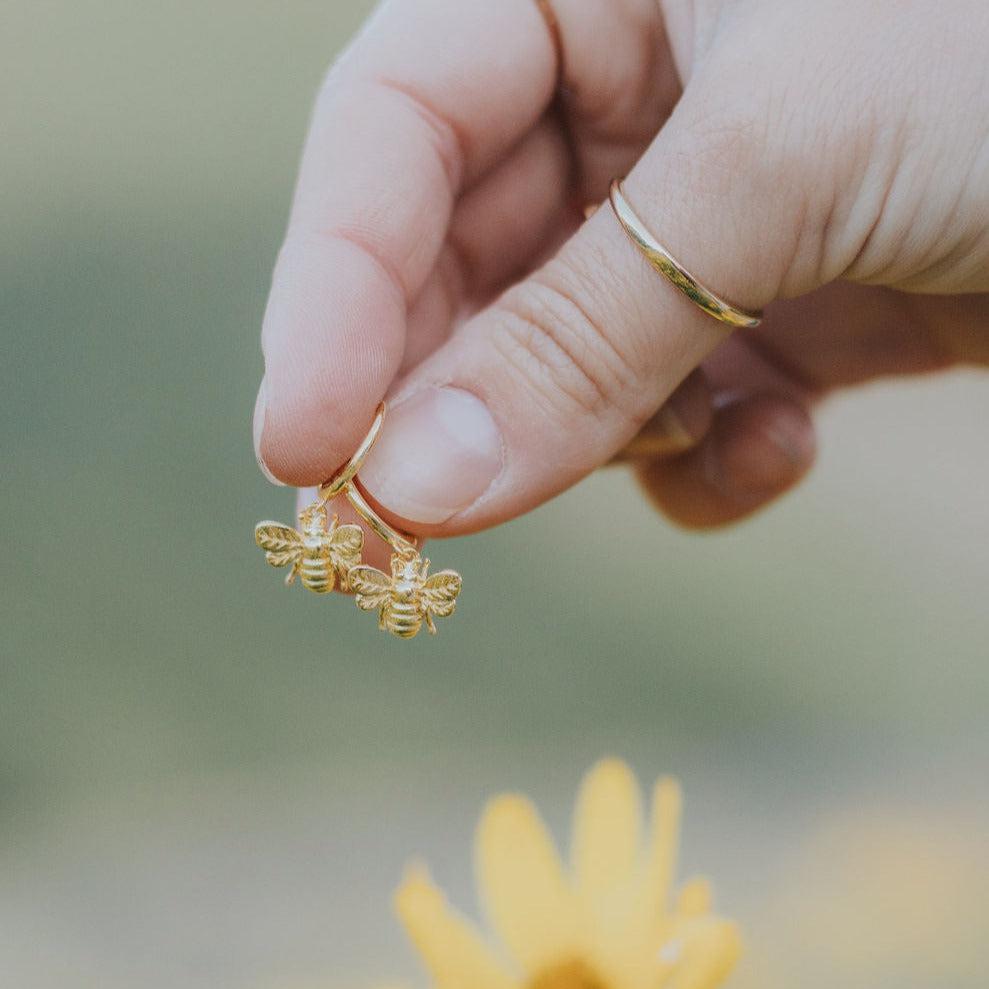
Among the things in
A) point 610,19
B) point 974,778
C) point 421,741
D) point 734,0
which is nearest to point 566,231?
point 610,19

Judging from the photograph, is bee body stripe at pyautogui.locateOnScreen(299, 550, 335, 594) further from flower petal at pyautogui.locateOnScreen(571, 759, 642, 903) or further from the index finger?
flower petal at pyautogui.locateOnScreen(571, 759, 642, 903)

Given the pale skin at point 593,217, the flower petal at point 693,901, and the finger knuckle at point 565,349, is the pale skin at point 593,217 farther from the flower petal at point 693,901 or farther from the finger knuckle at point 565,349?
the flower petal at point 693,901

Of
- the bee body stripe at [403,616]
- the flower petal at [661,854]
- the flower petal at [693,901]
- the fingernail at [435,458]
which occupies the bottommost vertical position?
the flower petal at [693,901]

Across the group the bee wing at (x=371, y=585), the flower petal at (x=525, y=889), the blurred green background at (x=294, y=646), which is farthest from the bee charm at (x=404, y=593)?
the blurred green background at (x=294, y=646)

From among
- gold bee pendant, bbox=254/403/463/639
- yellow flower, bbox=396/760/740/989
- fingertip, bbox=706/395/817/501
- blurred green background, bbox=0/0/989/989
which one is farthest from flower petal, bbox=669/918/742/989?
fingertip, bbox=706/395/817/501

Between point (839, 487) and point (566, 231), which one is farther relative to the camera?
point (839, 487)

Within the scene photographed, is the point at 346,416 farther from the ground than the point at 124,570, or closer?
closer

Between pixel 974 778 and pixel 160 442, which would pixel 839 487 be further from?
pixel 160 442
